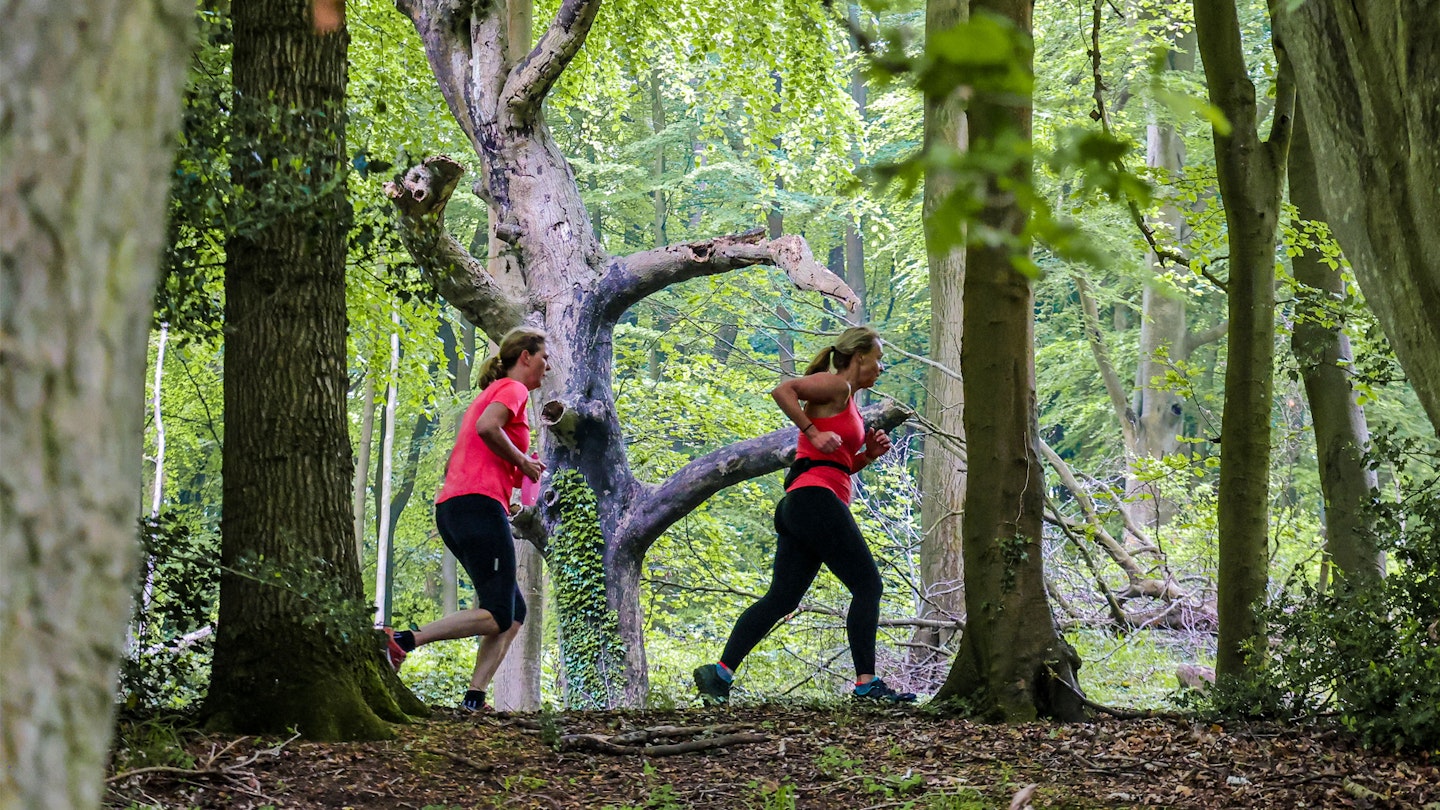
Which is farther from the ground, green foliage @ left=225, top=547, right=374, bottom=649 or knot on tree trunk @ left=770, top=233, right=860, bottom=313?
knot on tree trunk @ left=770, top=233, right=860, bottom=313

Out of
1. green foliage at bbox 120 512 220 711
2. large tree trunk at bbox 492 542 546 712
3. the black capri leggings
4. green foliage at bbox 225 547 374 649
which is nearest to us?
green foliage at bbox 225 547 374 649

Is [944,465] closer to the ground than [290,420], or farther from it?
farther from it

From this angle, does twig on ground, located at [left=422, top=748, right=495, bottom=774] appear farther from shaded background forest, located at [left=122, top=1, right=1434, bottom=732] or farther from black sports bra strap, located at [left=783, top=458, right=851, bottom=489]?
black sports bra strap, located at [left=783, top=458, right=851, bottom=489]

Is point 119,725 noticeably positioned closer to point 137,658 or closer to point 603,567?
point 137,658

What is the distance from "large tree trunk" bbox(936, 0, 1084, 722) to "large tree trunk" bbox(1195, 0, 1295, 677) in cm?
99

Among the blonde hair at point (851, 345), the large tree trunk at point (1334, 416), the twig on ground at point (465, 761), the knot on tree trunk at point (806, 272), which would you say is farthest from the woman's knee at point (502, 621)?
the large tree trunk at point (1334, 416)

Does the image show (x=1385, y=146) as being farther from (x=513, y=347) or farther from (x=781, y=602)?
(x=513, y=347)

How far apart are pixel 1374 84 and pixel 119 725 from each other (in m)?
4.83

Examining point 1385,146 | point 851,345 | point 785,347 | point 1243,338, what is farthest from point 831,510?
point 785,347

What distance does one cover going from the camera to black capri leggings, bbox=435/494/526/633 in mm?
6566

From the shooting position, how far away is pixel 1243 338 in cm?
673

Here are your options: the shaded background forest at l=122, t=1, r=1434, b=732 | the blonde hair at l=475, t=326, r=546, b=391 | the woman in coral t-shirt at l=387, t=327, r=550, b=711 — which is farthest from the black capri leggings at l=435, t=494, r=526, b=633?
the blonde hair at l=475, t=326, r=546, b=391

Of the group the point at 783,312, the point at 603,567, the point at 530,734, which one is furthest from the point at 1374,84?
the point at 783,312

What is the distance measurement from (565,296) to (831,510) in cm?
522
